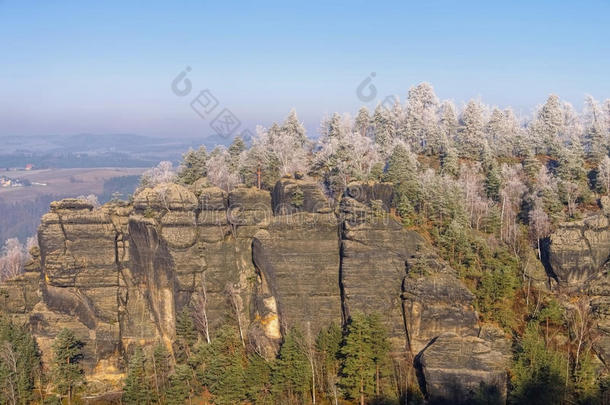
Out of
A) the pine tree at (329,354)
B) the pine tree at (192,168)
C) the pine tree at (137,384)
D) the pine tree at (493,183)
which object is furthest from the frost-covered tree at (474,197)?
the pine tree at (137,384)

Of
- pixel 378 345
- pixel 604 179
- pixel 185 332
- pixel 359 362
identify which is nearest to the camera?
pixel 359 362

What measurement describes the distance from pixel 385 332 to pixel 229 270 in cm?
1236

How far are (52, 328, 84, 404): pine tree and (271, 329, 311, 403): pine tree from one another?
14179 millimetres

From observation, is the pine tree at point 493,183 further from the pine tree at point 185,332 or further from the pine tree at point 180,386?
the pine tree at point 180,386

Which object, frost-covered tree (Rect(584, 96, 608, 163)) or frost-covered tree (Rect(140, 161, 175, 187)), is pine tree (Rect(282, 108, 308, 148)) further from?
frost-covered tree (Rect(584, 96, 608, 163))

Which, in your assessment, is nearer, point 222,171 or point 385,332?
point 385,332

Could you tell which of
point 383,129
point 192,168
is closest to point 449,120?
point 383,129

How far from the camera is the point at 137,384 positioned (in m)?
33.5

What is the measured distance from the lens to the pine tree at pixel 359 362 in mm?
31422

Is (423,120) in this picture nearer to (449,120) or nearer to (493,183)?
(449,120)

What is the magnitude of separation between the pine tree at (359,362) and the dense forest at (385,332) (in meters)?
0.08

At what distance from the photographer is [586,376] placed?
30.0m

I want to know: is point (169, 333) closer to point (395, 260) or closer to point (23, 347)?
point (23, 347)

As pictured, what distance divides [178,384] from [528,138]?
44.3 meters
